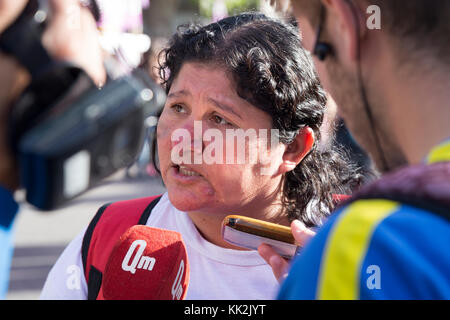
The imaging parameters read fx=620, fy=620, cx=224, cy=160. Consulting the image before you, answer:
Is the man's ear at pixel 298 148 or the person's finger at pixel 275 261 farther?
the man's ear at pixel 298 148

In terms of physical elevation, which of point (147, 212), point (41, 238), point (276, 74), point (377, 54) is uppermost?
point (377, 54)

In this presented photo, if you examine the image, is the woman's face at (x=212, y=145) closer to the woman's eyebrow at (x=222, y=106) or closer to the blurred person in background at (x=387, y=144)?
the woman's eyebrow at (x=222, y=106)

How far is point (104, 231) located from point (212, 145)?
1.21ft

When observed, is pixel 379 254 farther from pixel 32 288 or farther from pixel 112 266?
pixel 32 288

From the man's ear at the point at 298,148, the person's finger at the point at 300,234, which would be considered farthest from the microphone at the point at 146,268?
the man's ear at the point at 298,148

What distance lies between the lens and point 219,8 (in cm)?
1205

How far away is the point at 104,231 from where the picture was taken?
161 cm

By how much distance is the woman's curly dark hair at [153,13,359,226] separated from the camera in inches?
62.9

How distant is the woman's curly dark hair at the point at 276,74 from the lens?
1597 mm

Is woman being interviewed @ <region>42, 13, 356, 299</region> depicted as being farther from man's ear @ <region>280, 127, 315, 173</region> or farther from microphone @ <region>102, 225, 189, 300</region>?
microphone @ <region>102, 225, 189, 300</region>

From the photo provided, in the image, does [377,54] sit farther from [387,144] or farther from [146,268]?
[146,268]

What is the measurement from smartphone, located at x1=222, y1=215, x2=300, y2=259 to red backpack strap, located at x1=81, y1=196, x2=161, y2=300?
33 centimetres

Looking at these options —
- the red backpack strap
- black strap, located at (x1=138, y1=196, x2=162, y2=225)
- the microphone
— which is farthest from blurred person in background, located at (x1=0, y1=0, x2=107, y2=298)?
black strap, located at (x1=138, y1=196, x2=162, y2=225)

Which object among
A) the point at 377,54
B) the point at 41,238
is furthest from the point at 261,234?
the point at 41,238
